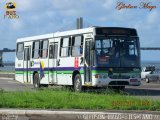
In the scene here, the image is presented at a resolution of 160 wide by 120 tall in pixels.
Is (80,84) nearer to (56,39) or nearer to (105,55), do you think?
(105,55)

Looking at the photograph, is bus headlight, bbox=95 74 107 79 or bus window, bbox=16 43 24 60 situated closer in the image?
bus headlight, bbox=95 74 107 79

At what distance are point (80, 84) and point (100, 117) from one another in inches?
466

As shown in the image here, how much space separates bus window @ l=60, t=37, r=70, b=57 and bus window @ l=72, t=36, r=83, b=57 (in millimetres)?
629

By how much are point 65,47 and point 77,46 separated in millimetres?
1480

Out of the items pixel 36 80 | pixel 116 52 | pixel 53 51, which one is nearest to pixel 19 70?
pixel 36 80

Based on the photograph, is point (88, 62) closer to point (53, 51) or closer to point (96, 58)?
point (96, 58)

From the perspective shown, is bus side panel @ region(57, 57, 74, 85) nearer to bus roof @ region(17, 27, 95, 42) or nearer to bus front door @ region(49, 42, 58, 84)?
bus front door @ region(49, 42, 58, 84)

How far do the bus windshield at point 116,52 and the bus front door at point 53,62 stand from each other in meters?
4.48

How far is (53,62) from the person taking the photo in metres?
28.5

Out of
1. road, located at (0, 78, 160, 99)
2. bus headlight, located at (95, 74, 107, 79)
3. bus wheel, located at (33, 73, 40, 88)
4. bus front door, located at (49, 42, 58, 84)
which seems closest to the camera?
bus headlight, located at (95, 74, 107, 79)

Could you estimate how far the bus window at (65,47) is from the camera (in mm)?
27006

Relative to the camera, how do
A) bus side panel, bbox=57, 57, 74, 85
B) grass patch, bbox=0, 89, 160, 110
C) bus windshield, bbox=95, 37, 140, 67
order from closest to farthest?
grass patch, bbox=0, 89, 160, 110 → bus windshield, bbox=95, 37, 140, 67 → bus side panel, bbox=57, 57, 74, 85

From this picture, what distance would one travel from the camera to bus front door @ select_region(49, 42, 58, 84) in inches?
1116

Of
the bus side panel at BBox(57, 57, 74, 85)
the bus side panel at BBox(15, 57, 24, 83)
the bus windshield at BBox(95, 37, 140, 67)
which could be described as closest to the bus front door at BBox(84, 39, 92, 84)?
the bus windshield at BBox(95, 37, 140, 67)
